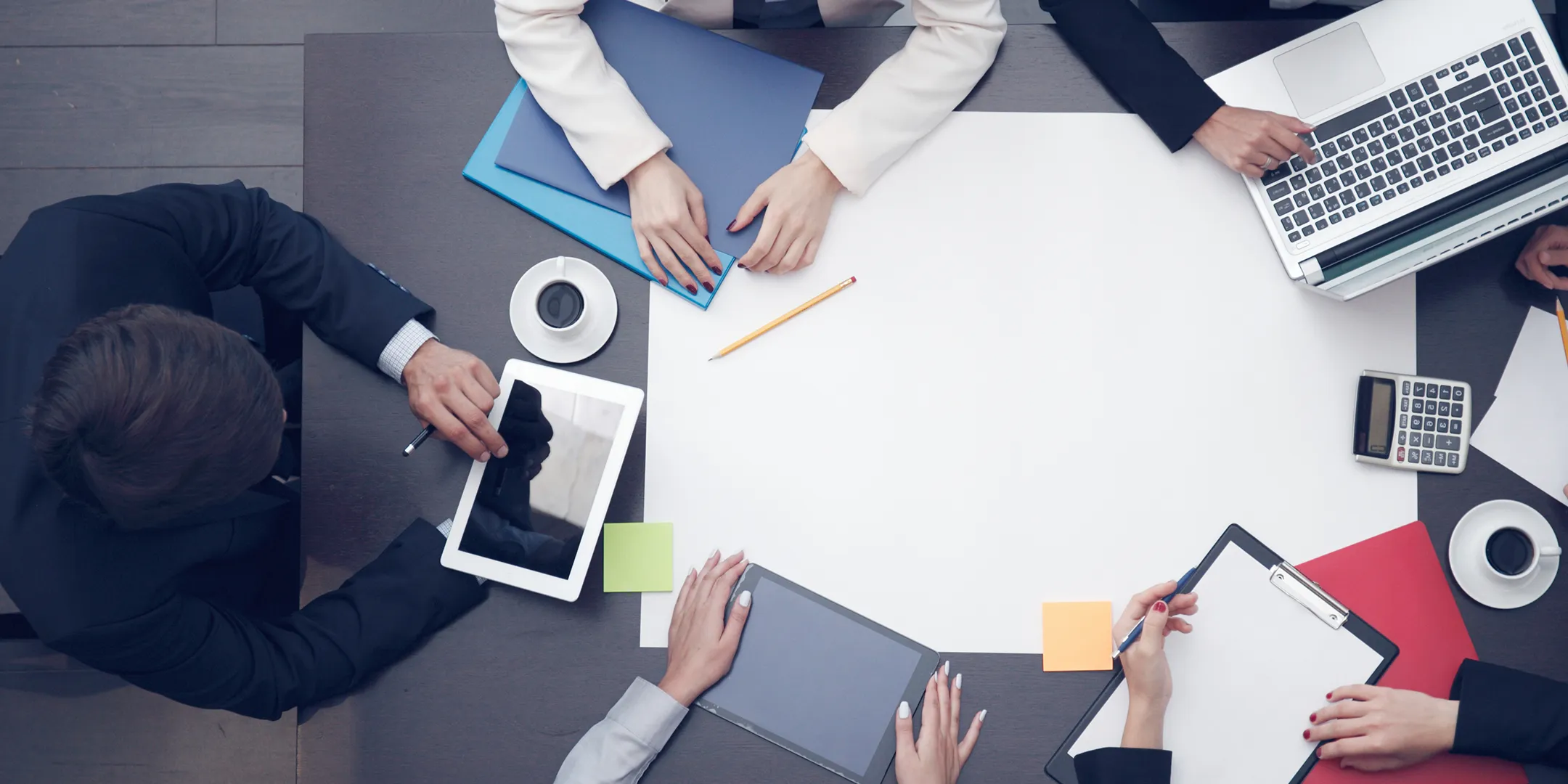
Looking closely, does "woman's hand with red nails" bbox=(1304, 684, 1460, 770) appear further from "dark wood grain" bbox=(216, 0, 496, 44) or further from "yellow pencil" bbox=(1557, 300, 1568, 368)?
"dark wood grain" bbox=(216, 0, 496, 44)

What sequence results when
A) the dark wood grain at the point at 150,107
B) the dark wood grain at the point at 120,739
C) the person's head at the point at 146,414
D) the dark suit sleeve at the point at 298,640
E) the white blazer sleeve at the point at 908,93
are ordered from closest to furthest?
the person's head at the point at 146,414 → the dark suit sleeve at the point at 298,640 → the white blazer sleeve at the point at 908,93 → the dark wood grain at the point at 120,739 → the dark wood grain at the point at 150,107

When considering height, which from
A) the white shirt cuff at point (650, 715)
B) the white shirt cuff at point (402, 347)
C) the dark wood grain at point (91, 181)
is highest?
the dark wood grain at point (91, 181)

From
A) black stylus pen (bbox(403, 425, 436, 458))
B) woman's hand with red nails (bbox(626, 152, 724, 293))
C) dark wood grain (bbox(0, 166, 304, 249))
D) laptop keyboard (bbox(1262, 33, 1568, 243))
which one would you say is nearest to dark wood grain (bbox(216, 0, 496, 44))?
dark wood grain (bbox(0, 166, 304, 249))

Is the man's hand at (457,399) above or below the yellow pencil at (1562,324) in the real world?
below

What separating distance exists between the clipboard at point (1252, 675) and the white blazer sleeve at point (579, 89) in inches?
31.4

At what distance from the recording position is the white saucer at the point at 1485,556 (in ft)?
3.43

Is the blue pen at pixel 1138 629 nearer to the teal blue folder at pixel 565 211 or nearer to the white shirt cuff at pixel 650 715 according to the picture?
the white shirt cuff at pixel 650 715

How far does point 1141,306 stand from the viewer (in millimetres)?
1098

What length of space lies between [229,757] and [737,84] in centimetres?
145

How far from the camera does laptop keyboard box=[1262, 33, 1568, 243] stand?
103 centimetres

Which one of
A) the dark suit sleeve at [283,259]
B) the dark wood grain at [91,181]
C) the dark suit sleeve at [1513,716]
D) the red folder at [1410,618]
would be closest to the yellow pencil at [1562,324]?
the red folder at [1410,618]

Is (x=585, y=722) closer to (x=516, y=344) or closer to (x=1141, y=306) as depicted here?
(x=516, y=344)

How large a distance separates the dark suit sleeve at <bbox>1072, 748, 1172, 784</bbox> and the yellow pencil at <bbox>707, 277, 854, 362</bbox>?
589 millimetres

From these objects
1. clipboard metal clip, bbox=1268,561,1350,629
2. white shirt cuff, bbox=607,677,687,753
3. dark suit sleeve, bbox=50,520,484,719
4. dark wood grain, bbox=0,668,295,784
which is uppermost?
clipboard metal clip, bbox=1268,561,1350,629
